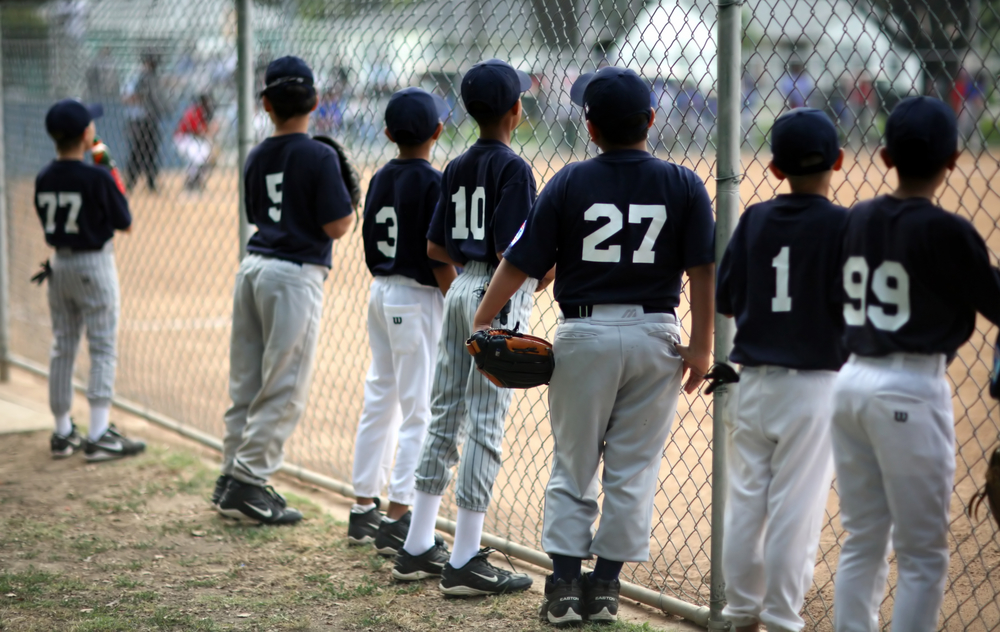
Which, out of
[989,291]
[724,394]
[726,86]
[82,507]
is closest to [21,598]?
[82,507]

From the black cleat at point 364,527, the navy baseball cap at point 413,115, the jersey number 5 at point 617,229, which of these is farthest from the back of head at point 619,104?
the black cleat at point 364,527

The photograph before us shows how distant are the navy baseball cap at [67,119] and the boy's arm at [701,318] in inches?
153

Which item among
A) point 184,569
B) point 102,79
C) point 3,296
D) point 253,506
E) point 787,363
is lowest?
point 184,569

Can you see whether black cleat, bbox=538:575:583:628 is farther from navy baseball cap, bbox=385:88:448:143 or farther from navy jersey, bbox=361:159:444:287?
navy baseball cap, bbox=385:88:448:143

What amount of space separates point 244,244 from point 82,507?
158 cm

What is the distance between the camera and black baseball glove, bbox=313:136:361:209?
14.7 ft

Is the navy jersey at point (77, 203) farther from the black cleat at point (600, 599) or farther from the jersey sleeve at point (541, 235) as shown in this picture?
the black cleat at point (600, 599)

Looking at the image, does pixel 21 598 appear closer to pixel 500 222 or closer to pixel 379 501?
pixel 379 501

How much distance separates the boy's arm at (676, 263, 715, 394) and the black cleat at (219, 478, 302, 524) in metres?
2.31

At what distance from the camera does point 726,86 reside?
9.98ft

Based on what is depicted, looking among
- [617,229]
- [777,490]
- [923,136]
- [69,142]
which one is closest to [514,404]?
[69,142]

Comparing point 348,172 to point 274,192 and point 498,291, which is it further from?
point 498,291

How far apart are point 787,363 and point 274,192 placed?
2.64 m

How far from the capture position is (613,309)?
316cm
